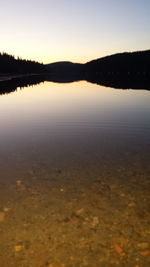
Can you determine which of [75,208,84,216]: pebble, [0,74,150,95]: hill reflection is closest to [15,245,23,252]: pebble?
[75,208,84,216]: pebble

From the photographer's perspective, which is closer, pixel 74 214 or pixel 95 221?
pixel 95 221

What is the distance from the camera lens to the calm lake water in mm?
5242

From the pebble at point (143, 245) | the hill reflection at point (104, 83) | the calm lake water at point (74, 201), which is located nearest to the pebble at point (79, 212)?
the calm lake water at point (74, 201)

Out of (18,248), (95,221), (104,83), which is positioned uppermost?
(104,83)

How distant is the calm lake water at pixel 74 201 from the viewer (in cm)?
524

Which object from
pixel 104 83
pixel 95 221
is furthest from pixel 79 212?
pixel 104 83

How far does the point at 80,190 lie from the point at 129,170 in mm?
2584

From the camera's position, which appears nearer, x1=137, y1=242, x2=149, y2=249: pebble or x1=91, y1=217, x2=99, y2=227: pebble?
x1=137, y1=242, x2=149, y2=249: pebble

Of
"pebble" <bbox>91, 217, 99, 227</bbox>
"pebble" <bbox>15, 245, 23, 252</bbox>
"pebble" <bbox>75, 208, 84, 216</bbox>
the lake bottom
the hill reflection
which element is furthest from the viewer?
the hill reflection

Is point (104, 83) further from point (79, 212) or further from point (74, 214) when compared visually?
point (74, 214)

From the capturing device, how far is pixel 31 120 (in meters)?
20.8

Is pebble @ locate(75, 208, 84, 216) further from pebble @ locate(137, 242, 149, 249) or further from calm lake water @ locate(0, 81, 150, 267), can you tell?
pebble @ locate(137, 242, 149, 249)

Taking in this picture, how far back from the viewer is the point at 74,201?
7285 millimetres

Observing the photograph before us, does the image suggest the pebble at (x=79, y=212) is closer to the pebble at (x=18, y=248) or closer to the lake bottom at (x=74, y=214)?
the lake bottom at (x=74, y=214)
